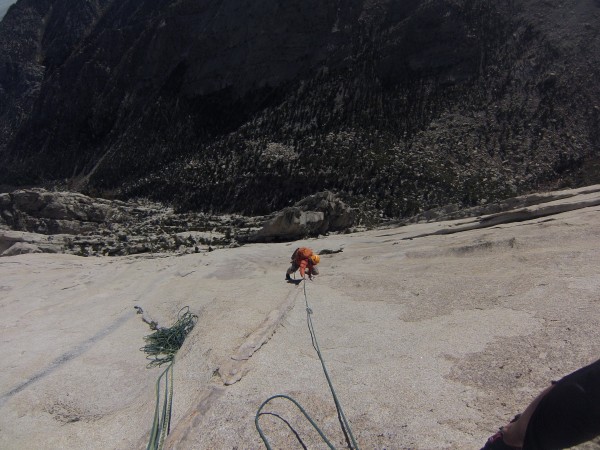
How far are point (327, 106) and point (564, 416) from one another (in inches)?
1102

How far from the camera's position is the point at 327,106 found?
94.4 feet

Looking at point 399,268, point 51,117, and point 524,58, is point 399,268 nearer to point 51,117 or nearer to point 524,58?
point 524,58

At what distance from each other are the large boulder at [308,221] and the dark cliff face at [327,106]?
3.60m

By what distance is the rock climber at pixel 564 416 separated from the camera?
220cm

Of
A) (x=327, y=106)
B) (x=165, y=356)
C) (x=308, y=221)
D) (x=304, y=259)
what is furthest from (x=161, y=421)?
(x=327, y=106)

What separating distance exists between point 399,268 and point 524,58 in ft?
71.9

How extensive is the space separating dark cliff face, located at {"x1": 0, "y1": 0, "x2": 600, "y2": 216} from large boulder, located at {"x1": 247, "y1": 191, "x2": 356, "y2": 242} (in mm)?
3603

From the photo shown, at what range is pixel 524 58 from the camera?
23938 millimetres

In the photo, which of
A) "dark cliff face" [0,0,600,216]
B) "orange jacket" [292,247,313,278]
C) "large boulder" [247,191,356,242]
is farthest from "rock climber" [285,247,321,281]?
"dark cliff face" [0,0,600,216]

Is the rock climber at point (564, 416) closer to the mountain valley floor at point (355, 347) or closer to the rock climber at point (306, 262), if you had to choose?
the mountain valley floor at point (355, 347)

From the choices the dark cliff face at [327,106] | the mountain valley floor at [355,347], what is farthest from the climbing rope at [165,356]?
the dark cliff face at [327,106]

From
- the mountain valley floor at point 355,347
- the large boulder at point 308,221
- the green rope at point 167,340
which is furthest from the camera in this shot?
the large boulder at point 308,221

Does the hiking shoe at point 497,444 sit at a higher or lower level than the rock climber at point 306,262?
lower

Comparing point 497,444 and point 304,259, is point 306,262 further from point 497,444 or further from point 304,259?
point 497,444
